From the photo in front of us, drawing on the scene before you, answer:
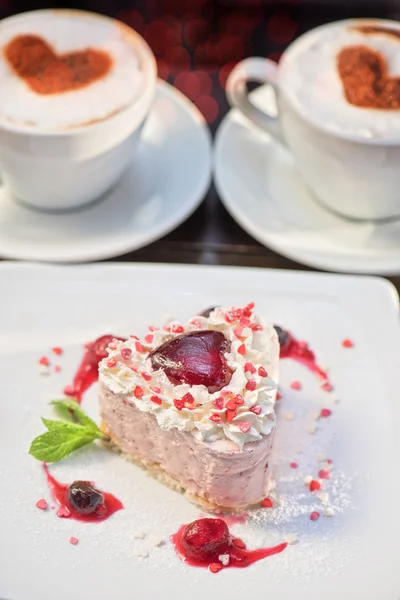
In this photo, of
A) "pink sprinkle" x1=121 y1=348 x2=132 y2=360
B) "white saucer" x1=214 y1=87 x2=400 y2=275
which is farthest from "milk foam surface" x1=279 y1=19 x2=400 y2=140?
"pink sprinkle" x1=121 y1=348 x2=132 y2=360

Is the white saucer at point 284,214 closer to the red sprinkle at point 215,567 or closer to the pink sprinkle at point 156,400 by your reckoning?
the pink sprinkle at point 156,400

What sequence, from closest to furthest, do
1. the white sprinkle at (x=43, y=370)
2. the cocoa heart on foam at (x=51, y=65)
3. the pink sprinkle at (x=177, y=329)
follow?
the pink sprinkle at (x=177, y=329), the white sprinkle at (x=43, y=370), the cocoa heart on foam at (x=51, y=65)

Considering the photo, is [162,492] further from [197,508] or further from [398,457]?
[398,457]

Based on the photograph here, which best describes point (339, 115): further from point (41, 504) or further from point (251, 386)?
point (41, 504)

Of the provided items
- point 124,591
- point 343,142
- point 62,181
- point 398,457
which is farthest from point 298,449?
point 62,181

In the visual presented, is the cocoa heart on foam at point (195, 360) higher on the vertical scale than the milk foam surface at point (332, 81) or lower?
lower

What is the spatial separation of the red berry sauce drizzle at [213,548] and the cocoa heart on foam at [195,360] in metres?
0.24

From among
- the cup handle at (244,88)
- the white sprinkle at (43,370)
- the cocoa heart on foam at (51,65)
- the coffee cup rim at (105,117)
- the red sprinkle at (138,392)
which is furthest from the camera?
the cup handle at (244,88)

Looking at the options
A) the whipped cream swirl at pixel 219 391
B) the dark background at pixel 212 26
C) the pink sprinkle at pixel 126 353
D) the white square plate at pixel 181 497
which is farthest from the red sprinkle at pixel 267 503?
the dark background at pixel 212 26

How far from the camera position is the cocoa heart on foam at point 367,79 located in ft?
6.75

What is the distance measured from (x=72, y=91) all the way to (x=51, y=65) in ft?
0.37

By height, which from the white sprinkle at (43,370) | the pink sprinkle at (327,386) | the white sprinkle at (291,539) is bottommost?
the white sprinkle at (43,370)

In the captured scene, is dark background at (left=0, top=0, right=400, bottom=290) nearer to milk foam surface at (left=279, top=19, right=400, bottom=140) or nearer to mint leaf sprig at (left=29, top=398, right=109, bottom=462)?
milk foam surface at (left=279, top=19, right=400, bottom=140)

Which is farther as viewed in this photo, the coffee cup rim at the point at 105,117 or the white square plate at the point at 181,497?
the coffee cup rim at the point at 105,117
